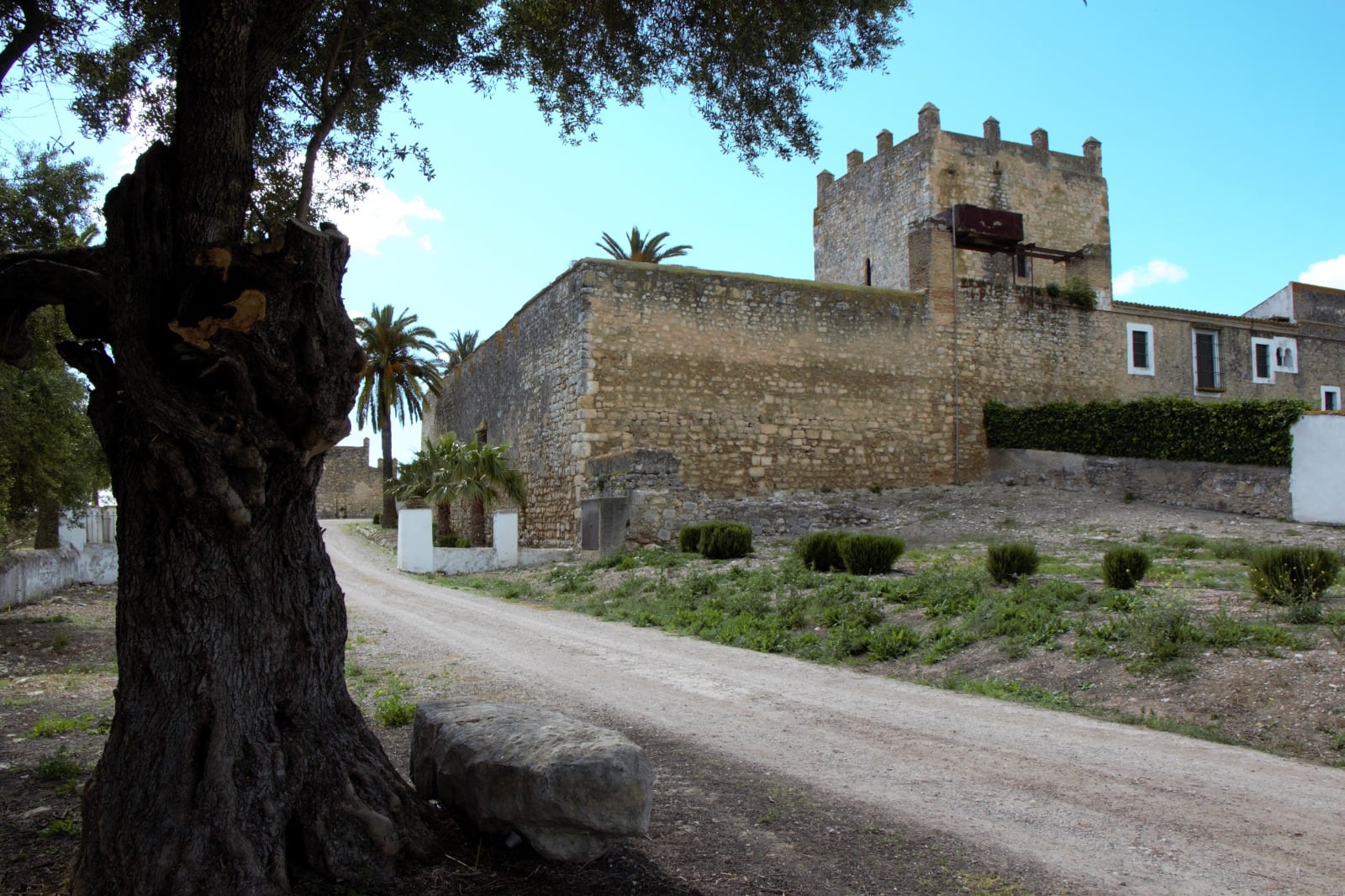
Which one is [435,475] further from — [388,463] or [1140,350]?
[1140,350]

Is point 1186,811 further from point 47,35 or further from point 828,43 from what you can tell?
point 47,35

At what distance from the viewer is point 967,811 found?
4.66 meters

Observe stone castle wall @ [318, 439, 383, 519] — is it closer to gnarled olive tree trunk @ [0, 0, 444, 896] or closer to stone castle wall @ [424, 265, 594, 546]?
stone castle wall @ [424, 265, 594, 546]

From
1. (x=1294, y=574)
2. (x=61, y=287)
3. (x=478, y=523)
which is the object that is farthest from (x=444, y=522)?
(x=61, y=287)

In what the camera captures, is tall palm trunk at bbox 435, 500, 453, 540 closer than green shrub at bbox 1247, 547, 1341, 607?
No

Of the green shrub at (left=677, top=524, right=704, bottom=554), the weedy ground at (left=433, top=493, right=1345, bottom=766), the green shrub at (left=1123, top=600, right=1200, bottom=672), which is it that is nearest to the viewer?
Answer: the weedy ground at (left=433, top=493, right=1345, bottom=766)

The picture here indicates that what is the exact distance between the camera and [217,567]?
12.1ft

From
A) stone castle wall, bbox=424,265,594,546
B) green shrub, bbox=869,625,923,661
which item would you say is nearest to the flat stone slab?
green shrub, bbox=869,625,923,661

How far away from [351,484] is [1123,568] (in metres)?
45.0

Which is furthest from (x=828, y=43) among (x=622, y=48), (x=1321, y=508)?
(x=1321, y=508)

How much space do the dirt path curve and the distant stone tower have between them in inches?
748

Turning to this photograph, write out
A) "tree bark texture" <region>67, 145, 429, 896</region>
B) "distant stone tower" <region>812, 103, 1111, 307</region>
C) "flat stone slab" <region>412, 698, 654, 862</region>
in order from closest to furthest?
"tree bark texture" <region>67, 145, 429, 896</region>
"flat stone slab" <region>412, 698, 654, 862</region>
"distant stone tower" <region>812, 103, 1111, 307</region>

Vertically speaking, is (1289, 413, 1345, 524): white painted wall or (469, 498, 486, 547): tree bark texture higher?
(1289, 413, 1345, 524): white painted wall

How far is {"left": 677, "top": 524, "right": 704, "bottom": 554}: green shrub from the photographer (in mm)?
17531
